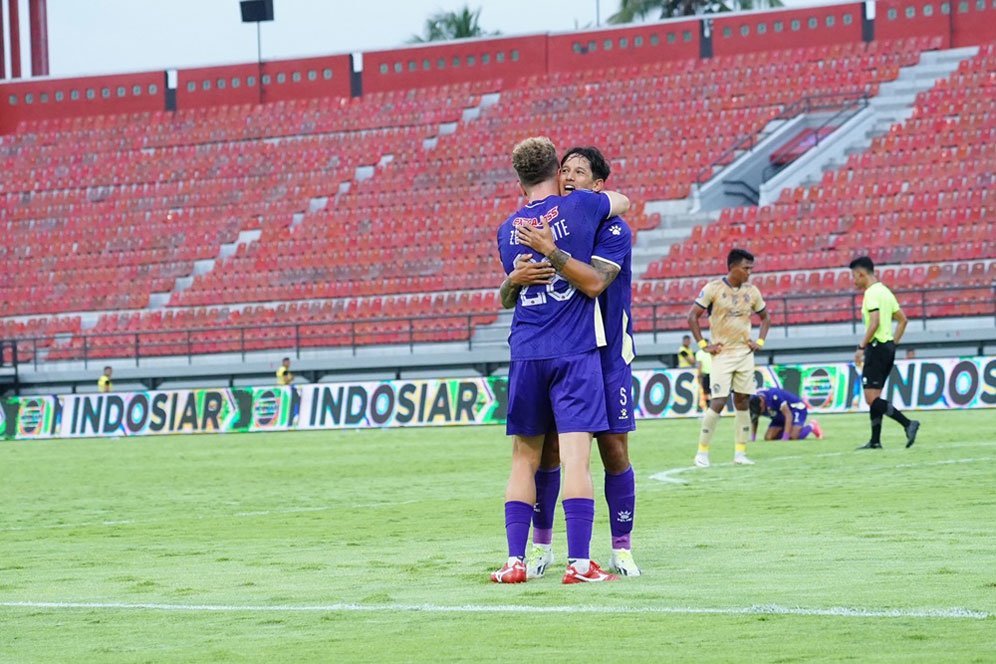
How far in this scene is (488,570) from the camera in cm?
881

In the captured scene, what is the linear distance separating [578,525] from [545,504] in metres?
0.65

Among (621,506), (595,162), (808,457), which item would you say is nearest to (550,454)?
(621,506)

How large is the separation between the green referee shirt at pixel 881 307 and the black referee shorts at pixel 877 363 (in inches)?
3.1

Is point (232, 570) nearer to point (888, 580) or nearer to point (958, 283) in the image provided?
point (888, 580)

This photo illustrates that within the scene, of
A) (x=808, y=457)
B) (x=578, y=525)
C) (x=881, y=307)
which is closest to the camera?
(x=578, y=525)

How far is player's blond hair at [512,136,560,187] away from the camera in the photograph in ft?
27.1

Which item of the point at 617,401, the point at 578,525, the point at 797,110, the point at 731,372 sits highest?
the point at 797,110

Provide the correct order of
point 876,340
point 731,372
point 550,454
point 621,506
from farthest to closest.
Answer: point 876,340
point 731,372
point 550,454
point 621,506

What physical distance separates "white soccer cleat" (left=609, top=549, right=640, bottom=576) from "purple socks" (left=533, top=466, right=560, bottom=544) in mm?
410

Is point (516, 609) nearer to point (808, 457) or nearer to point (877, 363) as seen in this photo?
point (808, 457)

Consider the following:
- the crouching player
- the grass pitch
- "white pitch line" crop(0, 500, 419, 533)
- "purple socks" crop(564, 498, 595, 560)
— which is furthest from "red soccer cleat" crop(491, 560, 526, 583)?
the crouching player

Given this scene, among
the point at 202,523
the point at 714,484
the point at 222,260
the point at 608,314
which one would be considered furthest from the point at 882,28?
the point at 608,314

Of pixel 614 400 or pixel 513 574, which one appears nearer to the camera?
pixel 513 574

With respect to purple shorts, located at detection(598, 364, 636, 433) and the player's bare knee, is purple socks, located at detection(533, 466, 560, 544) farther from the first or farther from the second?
purple shorts, located at detection(598, 364, 636, 433)
